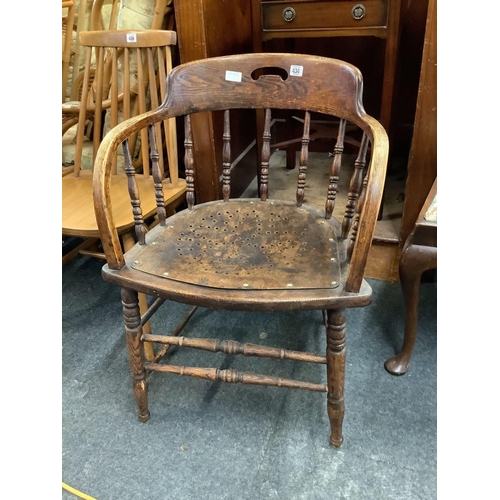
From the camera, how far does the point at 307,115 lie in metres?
1.10

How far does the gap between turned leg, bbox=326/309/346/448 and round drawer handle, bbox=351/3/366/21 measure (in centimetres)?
106

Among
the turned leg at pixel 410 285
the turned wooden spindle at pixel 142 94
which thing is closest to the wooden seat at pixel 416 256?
the turned leg at pixel 410 285

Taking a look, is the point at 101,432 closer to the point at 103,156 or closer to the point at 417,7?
the point at 103,156

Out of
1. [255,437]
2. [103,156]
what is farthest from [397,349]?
[103,156]

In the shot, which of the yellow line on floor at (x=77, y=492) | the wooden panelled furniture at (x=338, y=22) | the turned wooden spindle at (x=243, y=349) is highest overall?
the wooden panelled furniture at (x=338, y=22)

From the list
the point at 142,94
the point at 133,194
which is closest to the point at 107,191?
the point at 133,194

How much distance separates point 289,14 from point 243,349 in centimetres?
116

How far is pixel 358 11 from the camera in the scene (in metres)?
1.46

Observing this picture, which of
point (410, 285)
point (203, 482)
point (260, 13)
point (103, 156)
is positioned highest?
point (260, 13)

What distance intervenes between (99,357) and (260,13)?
4.08 feet

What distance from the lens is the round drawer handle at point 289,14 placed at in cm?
153

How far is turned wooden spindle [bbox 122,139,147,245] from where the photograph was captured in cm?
99

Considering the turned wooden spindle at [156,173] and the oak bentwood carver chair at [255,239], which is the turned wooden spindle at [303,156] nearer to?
the oak bentwood carver chair at [255,239]

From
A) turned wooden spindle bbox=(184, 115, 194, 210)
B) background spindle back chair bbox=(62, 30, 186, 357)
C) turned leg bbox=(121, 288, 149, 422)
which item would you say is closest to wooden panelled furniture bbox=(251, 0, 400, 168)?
background spindle back chair bbox=(62, 30, 186, 357)
